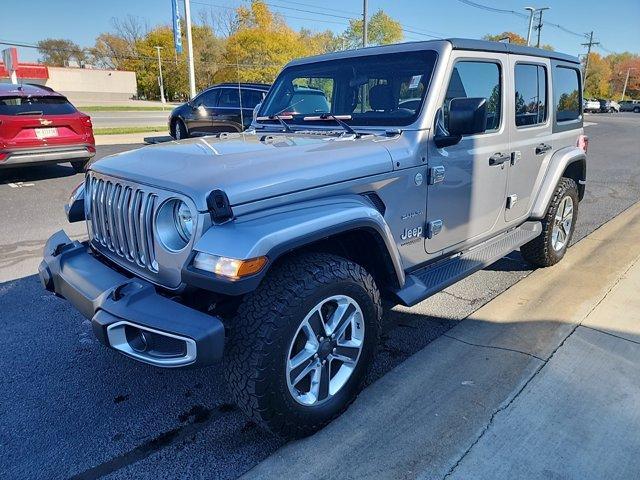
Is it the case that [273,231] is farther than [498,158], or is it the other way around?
[498,158]

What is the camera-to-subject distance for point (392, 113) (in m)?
3.13

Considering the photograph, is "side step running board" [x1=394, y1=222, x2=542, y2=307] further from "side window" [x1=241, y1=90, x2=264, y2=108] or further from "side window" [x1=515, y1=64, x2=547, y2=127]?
"side window" [x1=241, y1=90, x2=264, y2=108]

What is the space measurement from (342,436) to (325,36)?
225 feet

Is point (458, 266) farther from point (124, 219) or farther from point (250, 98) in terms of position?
point (250, 98)

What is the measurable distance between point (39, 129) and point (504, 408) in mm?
8624

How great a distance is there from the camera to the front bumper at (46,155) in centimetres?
806

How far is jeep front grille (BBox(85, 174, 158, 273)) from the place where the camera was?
234cm

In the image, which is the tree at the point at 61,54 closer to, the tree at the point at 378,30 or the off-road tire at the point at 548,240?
the tree at the point at 378,30

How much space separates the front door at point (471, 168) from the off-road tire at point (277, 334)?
104 centimetres

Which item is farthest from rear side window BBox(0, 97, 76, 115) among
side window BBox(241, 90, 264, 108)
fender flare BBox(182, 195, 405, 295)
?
fender flare BBox(182, 195, 405, 295)

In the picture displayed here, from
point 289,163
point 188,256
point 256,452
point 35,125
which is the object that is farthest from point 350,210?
point 35,125

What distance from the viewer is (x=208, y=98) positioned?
40.1 ft

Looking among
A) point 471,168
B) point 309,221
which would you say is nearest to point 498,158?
point 471,168

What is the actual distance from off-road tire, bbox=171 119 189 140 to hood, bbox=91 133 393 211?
10751 mm
